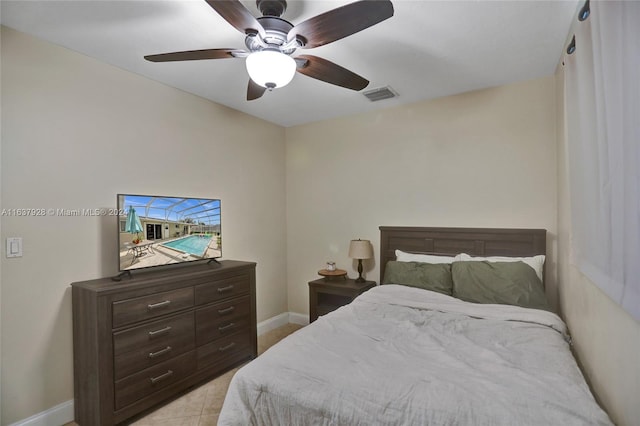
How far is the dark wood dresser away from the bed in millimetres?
1039

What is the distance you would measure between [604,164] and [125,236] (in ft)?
9.07

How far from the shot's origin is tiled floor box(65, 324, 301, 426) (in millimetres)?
2215

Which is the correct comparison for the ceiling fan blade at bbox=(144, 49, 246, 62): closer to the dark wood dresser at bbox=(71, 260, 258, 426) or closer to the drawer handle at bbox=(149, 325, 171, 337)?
the dark wood dresser at bbox=(71, 260, 258, 426)

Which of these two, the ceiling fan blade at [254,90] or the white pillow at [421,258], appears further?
the white pillow at [421,258]

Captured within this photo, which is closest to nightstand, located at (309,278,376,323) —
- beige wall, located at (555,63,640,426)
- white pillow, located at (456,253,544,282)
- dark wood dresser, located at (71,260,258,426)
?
dark wood dresser, located at (71,260,258,426)

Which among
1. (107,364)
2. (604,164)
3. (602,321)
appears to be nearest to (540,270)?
(602,321)

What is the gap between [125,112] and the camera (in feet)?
8.58

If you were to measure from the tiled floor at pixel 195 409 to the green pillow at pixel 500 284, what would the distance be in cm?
202

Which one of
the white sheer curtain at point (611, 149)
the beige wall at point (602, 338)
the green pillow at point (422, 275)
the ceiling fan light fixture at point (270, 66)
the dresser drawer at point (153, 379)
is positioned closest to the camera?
the white sheer curtain at point (611, 149)

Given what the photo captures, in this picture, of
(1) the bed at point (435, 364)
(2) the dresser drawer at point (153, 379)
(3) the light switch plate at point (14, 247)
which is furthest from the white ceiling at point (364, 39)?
(2) the dresser drawer at point (153, 379)

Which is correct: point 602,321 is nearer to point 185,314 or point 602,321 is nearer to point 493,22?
point 493,22

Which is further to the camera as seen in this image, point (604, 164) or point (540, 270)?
point (540, 270)

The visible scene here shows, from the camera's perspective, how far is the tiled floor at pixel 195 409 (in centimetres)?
221

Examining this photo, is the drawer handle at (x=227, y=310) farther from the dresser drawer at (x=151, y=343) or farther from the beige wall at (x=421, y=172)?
the beige wall at (x=421, y=172)
